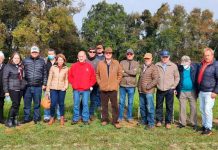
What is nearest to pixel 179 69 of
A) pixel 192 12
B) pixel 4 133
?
pixel 4 133

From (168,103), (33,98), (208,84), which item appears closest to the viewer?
(208,84)

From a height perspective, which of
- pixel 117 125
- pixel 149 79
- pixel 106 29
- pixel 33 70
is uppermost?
pixel 106 29

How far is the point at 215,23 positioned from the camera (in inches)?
2372

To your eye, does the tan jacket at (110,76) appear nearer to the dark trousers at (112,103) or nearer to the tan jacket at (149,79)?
the dark trousers at (112,103)

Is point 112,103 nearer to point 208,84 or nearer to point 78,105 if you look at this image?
point 78,105

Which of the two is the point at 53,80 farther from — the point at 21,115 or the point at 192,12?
the point at 192,12

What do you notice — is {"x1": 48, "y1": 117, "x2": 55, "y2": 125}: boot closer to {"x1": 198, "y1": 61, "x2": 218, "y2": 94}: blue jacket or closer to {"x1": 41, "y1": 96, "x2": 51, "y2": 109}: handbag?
{"x1": 41, "y1": 96, "x2": 51, "y2": 109}: handbag

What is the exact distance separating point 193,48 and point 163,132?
48.8 meters

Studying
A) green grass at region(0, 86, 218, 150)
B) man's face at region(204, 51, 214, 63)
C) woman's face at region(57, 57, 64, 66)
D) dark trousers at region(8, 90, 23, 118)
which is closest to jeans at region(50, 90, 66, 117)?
green grass at region(0, 86, 218, 150)

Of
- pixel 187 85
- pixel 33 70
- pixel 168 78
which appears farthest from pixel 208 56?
pixel 33 70

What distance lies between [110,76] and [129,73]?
2.21 ft

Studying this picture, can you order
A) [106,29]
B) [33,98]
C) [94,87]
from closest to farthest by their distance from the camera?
[33,98], [94,87], [106,29]

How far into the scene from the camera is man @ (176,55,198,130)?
1029 cm

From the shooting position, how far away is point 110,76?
1023 centimetres
